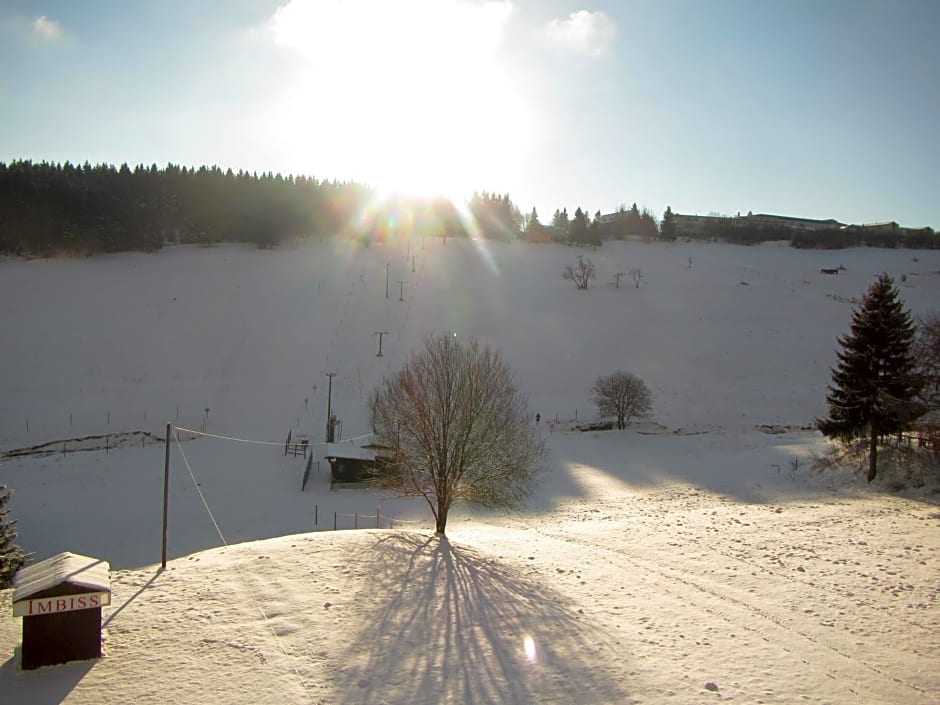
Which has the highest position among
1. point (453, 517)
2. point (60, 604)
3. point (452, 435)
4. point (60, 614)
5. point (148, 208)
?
point (148, 208)

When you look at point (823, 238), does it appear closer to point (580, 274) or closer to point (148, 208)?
point (580, 274)

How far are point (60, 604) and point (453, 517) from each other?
18.6m

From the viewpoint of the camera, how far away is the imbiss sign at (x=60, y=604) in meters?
8.02

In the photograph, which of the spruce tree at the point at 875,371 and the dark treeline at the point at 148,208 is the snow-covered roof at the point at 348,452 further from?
the dark treeline at the point at 148,208

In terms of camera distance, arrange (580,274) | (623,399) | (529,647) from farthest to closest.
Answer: (580,274), (623,399), (529,647)

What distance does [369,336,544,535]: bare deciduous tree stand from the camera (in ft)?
59.3

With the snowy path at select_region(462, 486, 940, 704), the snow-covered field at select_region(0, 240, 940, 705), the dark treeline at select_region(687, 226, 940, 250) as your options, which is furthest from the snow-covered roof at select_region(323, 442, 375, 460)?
the dark treeline at select_region(687, 226, 940, 250)

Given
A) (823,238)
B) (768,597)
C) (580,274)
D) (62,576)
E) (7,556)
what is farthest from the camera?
(823,238)

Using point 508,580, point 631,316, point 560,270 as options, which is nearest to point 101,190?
point 560,270

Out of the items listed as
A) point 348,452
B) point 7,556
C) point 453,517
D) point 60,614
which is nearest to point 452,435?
point 453,517

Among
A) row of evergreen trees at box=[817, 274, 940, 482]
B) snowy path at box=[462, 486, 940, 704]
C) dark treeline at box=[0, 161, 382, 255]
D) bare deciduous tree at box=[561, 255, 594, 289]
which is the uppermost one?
dark treeline at box=[0, 161, 382, 255]

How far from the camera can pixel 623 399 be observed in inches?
1634

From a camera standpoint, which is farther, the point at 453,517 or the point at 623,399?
the point at 623,399

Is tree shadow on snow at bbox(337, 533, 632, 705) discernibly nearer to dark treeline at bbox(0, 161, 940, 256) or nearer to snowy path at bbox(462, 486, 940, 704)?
snowy path at bbox(462, 486, 940, 704)
